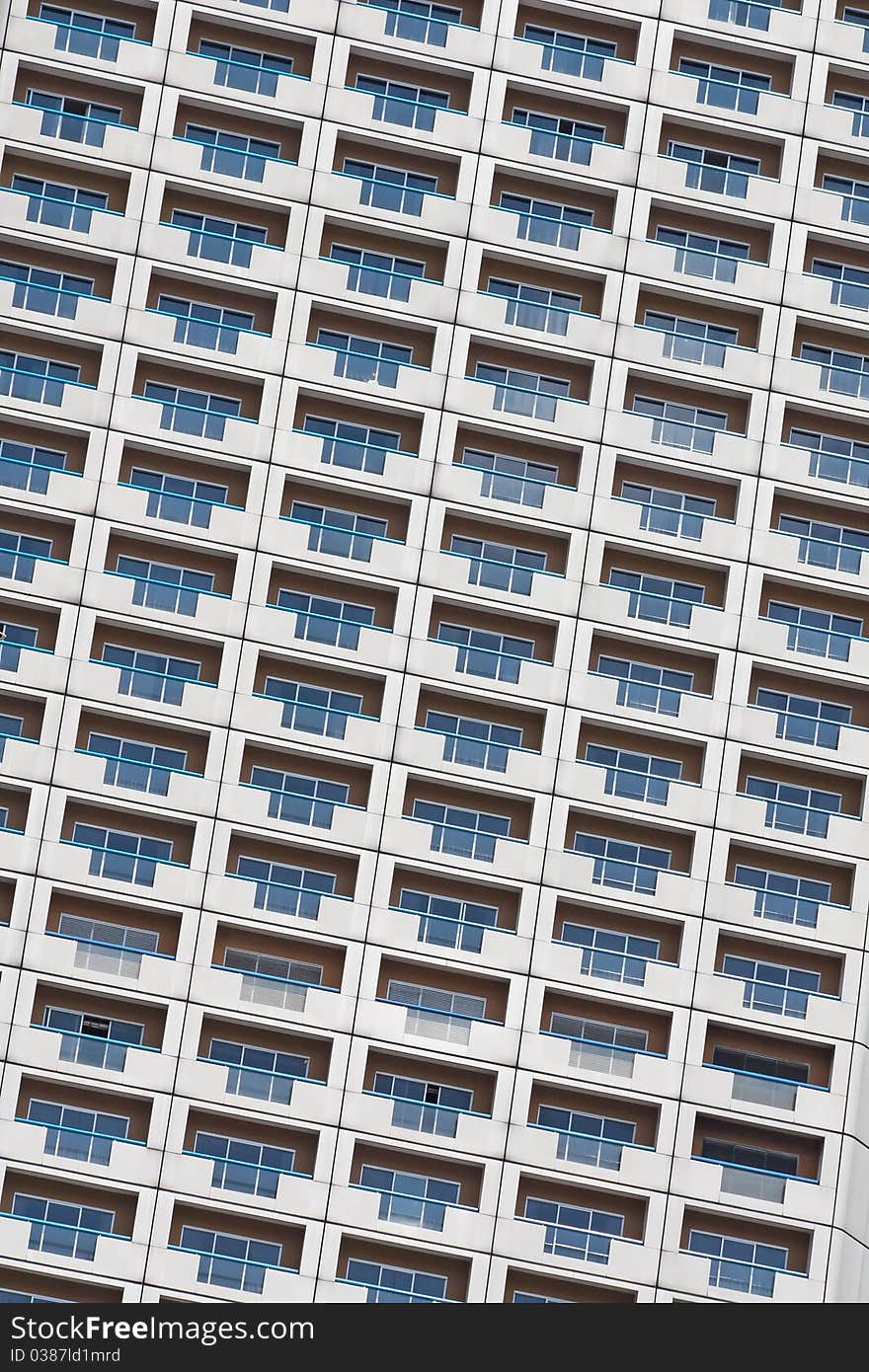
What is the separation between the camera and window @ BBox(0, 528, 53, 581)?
56.2 metres

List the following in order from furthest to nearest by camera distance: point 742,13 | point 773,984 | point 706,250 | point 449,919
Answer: point 742,13 → point 706,250 → point 773,984 → point 449,919

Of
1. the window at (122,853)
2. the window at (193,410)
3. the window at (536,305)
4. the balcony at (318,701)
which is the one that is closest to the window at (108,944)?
the window at (122,853)

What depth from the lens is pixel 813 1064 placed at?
184 ft

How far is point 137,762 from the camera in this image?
55.7m

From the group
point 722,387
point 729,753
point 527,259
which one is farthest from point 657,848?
point 527,259

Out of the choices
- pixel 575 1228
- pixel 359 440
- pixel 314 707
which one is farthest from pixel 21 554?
pixel 575 1228

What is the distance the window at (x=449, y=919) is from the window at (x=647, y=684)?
7614 millimetres

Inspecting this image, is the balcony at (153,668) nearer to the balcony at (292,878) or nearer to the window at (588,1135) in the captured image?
the balcony at (292,878)

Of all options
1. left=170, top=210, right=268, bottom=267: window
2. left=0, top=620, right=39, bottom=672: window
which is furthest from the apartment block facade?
left=170, top=210, right=268, bottom=267: window

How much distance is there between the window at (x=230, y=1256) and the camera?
2052 inches

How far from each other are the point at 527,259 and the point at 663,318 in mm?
4817

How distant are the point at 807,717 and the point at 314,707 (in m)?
15.1

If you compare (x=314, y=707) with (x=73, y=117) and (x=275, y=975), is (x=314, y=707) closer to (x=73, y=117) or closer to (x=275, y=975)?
(x=275, y=975)

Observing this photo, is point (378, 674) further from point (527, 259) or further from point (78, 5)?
point (78, 5)
